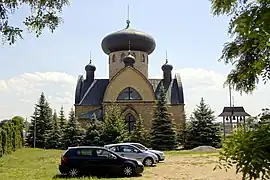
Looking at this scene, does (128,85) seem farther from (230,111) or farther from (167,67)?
(230,111)

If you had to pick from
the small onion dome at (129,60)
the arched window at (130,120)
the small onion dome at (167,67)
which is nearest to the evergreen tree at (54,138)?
the arched window at (130,120)

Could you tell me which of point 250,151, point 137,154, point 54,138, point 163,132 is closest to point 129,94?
point 163,132

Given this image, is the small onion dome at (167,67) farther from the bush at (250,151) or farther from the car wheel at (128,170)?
the bush at (250,151)

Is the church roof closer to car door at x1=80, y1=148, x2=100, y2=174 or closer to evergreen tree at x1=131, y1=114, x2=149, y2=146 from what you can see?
evergreen tree at x1=131, y1=114, x2=149, y2=146

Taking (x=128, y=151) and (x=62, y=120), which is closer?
(x=128, y=151)

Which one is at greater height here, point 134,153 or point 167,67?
point 167,67

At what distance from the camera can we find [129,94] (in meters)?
54.1

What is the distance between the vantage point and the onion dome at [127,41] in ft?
186

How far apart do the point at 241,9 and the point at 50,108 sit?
5151 centimetres

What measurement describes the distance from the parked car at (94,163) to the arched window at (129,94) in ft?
115

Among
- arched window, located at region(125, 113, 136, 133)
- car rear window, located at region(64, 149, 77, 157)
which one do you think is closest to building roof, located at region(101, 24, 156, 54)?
arched window, located at region(125, 113, 136, 133)

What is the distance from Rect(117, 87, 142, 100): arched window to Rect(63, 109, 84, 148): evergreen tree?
7988 millimetres

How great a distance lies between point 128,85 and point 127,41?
636cm

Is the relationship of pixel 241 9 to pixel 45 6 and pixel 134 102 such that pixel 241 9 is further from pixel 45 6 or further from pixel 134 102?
pixel 134 102
